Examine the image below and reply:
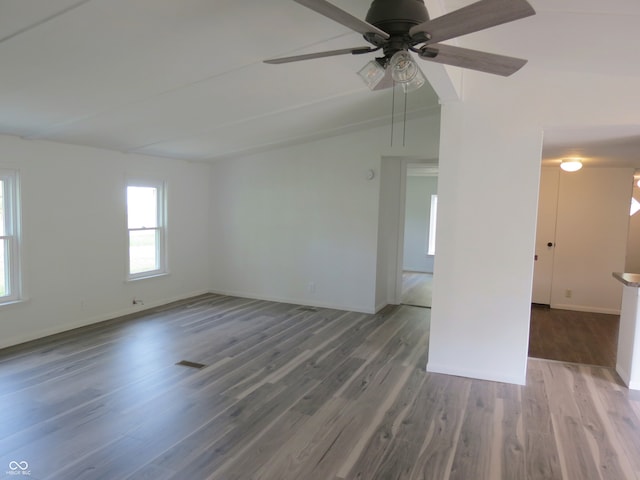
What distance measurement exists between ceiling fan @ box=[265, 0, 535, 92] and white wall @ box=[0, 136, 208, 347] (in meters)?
3.73

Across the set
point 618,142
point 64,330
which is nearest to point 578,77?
point 618,142

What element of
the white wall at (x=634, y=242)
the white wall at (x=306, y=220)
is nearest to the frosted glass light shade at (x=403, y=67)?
the white wall at (x=306, y=220)

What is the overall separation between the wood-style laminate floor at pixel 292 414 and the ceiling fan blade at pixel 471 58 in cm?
219

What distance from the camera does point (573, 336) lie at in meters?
5.08

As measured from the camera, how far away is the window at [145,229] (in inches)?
226

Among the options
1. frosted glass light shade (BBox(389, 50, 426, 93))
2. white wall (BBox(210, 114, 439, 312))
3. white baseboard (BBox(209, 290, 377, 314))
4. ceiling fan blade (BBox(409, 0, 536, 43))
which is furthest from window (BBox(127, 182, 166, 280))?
ceiling fan blade (BBox(409, 0, 536, 43))

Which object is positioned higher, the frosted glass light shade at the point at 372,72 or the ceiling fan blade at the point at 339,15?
the ceiling fan blade at the point at 339,15

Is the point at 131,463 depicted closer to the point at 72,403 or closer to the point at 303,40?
the point at 72,403

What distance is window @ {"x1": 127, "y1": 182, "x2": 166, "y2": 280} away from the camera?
5.75 m

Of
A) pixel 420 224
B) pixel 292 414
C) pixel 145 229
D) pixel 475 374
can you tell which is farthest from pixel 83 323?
pixel 420 224

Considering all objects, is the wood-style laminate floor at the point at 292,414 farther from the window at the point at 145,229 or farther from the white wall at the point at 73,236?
the window at the point at 145,229

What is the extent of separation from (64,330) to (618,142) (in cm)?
608

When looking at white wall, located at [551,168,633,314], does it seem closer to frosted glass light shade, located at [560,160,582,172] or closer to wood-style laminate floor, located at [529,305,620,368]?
wood-style laminate floor, located at [529,305,620,368]

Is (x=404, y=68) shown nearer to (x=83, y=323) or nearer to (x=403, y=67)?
(x=403, y=67)
